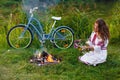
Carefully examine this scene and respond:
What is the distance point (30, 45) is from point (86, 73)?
1.95 m

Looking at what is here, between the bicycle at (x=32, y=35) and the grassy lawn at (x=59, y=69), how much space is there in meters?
0.41

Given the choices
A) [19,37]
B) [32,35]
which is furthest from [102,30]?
[19,37]

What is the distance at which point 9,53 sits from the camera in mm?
8406

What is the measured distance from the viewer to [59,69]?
7566mm

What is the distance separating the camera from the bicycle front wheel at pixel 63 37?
876cm

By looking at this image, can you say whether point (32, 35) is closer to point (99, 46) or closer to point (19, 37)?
point (19, 37)

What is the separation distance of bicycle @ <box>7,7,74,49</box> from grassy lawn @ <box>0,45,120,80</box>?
1.34 ft

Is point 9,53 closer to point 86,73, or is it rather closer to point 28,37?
point 28,37

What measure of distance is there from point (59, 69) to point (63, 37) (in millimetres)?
1396

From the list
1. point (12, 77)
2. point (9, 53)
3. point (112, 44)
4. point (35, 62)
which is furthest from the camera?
point (112, 44)

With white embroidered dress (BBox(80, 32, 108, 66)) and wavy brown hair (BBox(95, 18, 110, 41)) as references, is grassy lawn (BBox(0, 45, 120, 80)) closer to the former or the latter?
white embroidered dress (BBox(80, 32, 108, 66))

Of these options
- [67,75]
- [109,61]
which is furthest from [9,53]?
[109,61]

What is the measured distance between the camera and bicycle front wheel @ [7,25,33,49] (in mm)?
8641

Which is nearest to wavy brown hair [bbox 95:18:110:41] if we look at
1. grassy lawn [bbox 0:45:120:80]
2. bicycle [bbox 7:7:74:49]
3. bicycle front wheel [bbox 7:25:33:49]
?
grassy lawn [bbox 0:45:120:80]
